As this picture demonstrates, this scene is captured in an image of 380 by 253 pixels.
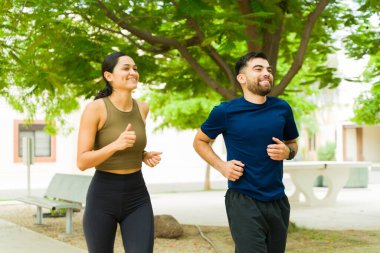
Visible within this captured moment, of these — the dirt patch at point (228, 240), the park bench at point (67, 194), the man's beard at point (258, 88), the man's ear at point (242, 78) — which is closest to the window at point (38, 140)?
the park bench at point (67, 194)

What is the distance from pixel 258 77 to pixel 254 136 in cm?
37

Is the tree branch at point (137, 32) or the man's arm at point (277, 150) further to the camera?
the tree branch at point (137, 32)

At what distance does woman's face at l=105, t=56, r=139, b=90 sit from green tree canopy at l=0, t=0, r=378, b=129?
10.4ft

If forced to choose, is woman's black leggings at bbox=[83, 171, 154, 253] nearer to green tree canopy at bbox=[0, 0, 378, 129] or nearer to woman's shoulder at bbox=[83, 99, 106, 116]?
woman's shoulder at bbox=[83, 99, 106, 116]

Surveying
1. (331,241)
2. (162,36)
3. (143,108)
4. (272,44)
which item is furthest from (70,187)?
(143,108)

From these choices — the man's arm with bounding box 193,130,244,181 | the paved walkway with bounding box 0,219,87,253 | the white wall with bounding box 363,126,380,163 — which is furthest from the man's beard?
the white wall with bounding box 363,126,380,163

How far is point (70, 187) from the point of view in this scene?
1113 cm

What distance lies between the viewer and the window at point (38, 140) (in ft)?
91.8

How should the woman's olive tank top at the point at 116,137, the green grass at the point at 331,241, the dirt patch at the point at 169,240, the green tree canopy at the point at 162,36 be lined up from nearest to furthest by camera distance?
the woman's olive tank top at the point at 116,137 → the green tree canopy at the point at 162,36 → the green grass at the point at 331,241 → the dirt patch at the point at 169,240

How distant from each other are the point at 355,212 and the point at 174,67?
18.4 ft

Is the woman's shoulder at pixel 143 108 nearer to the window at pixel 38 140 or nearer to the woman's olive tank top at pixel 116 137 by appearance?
the woman's olive tank top at pixel 116 137

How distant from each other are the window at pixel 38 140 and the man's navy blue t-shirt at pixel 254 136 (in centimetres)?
2493

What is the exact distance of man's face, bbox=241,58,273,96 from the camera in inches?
159

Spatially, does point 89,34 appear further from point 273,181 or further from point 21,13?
point 273,181
